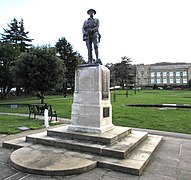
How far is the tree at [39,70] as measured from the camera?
2428cm

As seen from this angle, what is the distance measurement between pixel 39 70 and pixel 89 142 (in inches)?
783

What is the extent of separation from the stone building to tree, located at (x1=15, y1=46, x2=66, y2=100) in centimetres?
8251

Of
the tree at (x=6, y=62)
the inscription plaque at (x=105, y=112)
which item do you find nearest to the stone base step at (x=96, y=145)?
the inscription plaque at (x=105, y=112)

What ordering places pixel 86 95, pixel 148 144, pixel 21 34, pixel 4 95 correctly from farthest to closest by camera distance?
pixel 21 34, pixel 4 95, pixel 86 95, pixel 148 144

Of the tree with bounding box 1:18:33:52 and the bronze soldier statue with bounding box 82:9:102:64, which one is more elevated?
the tree with bounding box 1:18:33:52

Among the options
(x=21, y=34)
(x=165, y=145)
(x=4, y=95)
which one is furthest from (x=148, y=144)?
(x=21, y=34)

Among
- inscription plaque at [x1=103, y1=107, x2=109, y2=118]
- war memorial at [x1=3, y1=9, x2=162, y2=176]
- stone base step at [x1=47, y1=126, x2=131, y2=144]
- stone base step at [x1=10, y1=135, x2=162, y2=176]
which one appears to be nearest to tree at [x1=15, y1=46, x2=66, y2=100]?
war memorial at [x1=3, y1=9, x2=162, y2=176]

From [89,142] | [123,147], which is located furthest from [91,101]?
[123,147]

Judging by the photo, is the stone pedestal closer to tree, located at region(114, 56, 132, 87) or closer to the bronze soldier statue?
the bronze soldier statue

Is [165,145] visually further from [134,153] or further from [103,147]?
[103,147]

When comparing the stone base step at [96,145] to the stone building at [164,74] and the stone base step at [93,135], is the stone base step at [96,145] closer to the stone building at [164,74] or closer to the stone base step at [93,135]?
the stone base step at [93,135]

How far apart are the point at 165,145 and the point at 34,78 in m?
19.8

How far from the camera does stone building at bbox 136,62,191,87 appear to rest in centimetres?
9906

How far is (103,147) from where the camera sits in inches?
225
